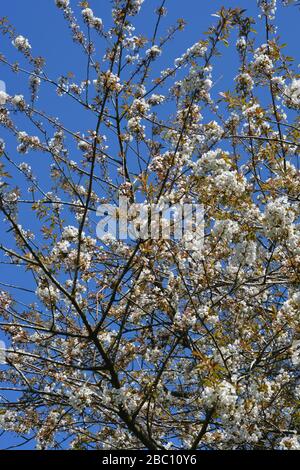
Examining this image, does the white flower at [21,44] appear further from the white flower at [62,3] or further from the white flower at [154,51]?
the white flower at [154,51]

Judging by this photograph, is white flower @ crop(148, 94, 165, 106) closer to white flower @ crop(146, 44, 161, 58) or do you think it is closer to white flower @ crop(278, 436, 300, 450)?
white flower @ crop(146, 44, 161, 58)

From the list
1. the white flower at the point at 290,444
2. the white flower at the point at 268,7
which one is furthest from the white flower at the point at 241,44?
the white flower at the point at 290,444

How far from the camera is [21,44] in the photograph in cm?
691

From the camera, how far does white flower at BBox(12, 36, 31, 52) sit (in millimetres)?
6910

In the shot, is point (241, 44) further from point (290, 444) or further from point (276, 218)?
point (290, 444)

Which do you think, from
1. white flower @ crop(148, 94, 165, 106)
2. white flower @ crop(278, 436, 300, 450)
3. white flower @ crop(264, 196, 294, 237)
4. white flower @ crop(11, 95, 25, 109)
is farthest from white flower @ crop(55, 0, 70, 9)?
white flower @ crop(278, 436, 300, 450)

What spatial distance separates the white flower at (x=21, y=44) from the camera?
6.91m

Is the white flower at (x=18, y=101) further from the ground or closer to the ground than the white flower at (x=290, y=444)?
further from the ground

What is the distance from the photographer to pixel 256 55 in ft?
19.8

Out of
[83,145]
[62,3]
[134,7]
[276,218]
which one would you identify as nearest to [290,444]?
[276,218]

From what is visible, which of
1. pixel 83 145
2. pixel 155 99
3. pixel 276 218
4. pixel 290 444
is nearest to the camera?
pixel 276 218

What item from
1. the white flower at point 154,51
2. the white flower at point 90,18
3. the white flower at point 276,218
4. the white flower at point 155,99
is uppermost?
the white flower at point 90,18

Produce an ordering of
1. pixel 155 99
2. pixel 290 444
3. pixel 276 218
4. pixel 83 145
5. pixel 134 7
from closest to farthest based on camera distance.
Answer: pixel 276 218 → pixel 290 444 → pixel 134 7 → pixel 155 99 → pixel 83 145
